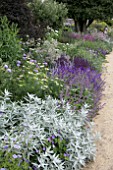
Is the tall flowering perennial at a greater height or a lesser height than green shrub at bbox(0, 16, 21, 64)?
lesser

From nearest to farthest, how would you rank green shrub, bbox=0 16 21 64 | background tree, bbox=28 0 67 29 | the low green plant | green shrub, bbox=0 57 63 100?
the low green plant
green shrub, bbox=0 57 63 100
green shrub, bbox=0 16 21 64
background tree, bbox=28 0 67 29

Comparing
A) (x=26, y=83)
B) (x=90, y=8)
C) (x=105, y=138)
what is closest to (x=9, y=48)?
(x=26, y=83)

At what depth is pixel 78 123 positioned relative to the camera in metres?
3.37

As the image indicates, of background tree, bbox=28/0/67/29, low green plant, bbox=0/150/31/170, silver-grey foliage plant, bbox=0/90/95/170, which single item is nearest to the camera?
low green plant, bbox=0/150/31/170

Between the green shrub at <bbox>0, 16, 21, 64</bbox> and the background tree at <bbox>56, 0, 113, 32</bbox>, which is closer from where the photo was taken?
the green shrub at <bbox>0, 16, 21, 64</bbox>

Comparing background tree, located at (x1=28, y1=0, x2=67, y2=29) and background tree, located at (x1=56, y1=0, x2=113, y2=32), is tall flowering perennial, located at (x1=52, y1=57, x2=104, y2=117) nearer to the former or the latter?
background tree, located at (x1=28, y1=0, x2=67, y2=29)

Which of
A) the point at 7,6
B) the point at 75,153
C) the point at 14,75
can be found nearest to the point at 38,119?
the point at 75,153

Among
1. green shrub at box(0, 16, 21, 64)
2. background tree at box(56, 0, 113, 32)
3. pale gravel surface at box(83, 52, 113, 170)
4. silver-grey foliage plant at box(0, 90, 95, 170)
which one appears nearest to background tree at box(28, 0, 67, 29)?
background tree at box(56, 0, 113, 32)

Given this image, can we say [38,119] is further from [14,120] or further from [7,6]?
[7,6]

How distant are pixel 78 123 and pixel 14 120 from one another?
2.36 feet

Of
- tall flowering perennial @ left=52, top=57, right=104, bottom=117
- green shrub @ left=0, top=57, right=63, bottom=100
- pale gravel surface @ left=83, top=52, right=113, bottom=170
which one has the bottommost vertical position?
pale gravel surface @ left=83, top=52, right=113, bottom=170

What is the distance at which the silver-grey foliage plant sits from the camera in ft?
9.45

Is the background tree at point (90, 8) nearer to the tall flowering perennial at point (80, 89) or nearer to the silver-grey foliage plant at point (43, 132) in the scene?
the tall flowering perennial at point (80, 89)

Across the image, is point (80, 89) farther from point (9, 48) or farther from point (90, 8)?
point (90, 8)
